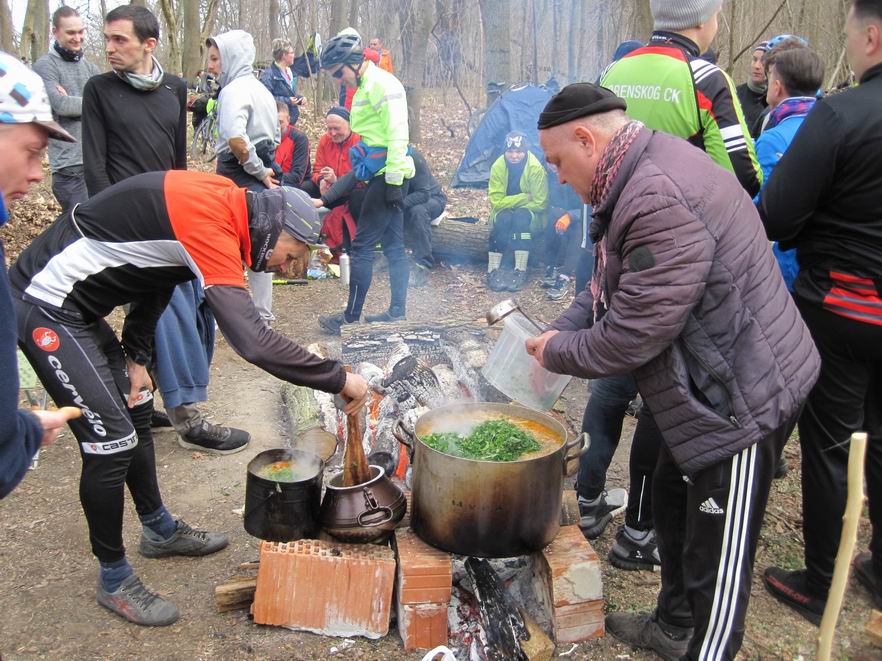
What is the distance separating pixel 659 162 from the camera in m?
2.34

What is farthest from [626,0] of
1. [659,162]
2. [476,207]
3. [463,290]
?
[659,162]

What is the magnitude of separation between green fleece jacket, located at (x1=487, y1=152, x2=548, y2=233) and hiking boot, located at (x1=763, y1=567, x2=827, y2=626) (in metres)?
5.95

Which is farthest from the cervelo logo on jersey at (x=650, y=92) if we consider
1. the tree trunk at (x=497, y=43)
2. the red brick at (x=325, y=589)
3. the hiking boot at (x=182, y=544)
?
the tree trunk at (x=497, y=43)

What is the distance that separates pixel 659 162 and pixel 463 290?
6444 mm

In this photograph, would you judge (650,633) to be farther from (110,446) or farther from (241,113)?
(241,113)

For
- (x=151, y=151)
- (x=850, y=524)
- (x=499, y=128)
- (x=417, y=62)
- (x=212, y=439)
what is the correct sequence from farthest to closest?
(x=417, y=62) < (x=499, y=128) < (x=151, y=151) < (x=212, y=439) < (x=850, y=524)

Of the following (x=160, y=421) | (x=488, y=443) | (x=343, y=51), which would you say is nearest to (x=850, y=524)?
(x=488, y=443)

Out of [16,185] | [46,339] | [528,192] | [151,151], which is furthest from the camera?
[528,192]

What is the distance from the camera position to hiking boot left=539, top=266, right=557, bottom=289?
8.74 metres

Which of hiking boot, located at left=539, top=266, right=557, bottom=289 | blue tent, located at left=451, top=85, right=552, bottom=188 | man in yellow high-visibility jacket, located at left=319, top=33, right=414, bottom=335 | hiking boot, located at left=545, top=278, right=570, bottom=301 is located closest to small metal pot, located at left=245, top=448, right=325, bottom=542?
man in yellow high-visibility jacket, located at left=319, top=33, right=414, bottom=335

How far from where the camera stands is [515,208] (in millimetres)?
8867

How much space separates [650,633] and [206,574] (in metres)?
2.20

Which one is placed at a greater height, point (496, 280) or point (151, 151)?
point (151, 151)

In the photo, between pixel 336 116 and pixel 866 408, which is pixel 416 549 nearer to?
pixel 866 408
